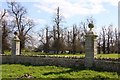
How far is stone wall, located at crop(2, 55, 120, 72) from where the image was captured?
52.3 feet

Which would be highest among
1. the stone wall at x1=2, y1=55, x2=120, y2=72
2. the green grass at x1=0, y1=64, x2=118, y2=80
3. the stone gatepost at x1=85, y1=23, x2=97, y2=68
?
the stone gatepost at x1=85, y1=23, x2=97, y2=68

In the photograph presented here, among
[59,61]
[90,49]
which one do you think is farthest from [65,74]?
[59,61]

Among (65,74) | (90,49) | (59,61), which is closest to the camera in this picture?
(65,74)

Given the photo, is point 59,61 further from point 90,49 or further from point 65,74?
point 65,74

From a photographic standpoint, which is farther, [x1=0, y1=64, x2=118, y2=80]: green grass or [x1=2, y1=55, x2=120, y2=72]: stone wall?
[x1=2, y1=55, x2=120, y2=72]: stone wall

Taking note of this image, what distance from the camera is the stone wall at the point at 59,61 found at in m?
16.0

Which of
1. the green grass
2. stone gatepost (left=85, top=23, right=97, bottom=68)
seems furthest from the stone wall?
the green grass

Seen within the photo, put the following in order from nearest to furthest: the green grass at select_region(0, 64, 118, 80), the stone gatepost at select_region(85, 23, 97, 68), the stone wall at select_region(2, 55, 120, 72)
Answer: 1. the green grass at select_region(0, 64, 118, 80)
2. the stone wall at select_region(2, 55, 120, 72)
3. the stone gatepost at select_region(85, 23, 97, 68)

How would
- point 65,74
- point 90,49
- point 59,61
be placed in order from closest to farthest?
1. point 65,74
2. point 90,49
3. point 59,61

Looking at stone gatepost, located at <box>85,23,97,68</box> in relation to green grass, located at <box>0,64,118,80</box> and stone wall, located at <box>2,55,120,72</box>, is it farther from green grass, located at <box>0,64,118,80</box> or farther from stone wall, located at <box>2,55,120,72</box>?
green grass, located at <box>0,64,118,80</box>

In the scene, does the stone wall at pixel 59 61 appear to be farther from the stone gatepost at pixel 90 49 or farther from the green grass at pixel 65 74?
the green grass at pixel 65 74

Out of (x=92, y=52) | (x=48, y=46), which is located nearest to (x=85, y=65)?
(x=92, y=52)

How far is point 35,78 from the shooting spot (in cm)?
1267

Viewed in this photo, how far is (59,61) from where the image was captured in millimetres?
19984
